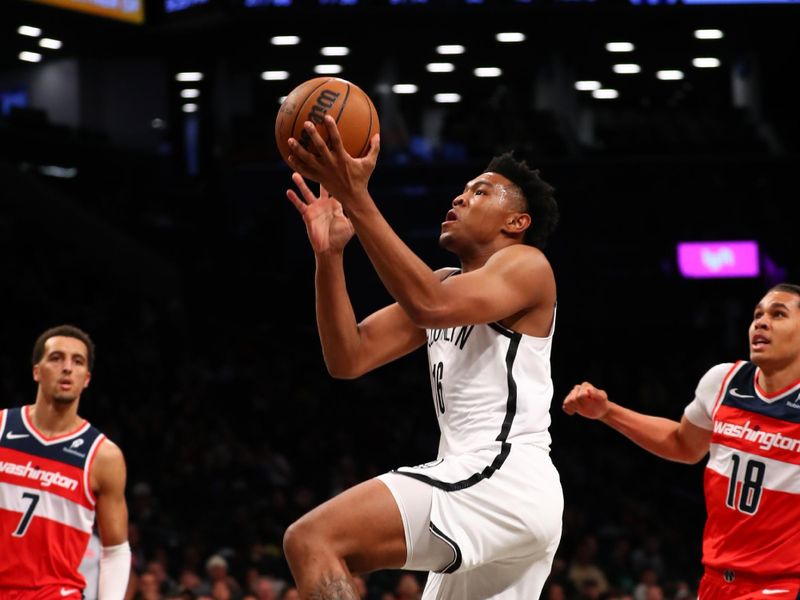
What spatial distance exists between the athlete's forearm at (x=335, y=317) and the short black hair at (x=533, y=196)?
0.73 metres

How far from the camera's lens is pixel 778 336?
5.03 m

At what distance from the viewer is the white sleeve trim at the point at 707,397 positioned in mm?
5242

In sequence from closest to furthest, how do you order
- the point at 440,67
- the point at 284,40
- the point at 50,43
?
1. the point at 284,40
2. the point at 50,43
3. the point at 440,67

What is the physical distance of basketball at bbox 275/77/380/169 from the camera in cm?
387

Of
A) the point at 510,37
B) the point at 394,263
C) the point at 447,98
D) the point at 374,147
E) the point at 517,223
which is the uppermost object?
the point at 510,37

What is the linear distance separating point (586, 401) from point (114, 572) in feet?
7.76

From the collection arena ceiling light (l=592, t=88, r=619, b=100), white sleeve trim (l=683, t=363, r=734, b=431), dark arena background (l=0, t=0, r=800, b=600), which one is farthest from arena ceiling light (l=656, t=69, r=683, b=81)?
white sleeve trim (l=683, t=363, r=734, b=431)

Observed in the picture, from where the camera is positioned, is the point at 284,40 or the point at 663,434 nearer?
the point at 663,434

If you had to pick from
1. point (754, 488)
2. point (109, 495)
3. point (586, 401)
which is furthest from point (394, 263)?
point (109, 495)

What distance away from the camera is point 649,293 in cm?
1803

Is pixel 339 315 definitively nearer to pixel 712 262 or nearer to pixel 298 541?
pixel 298 541

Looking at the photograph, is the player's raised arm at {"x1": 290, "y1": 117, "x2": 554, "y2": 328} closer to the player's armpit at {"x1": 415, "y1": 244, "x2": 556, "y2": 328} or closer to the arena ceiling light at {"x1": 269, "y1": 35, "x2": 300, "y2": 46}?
the player's armpit at {"x1": 415, "y1": 244, "x2": 556, "y2": 328}

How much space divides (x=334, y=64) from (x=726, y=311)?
8745 millimetres

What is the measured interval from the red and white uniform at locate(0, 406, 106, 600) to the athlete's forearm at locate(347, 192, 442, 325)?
260 centimetres
